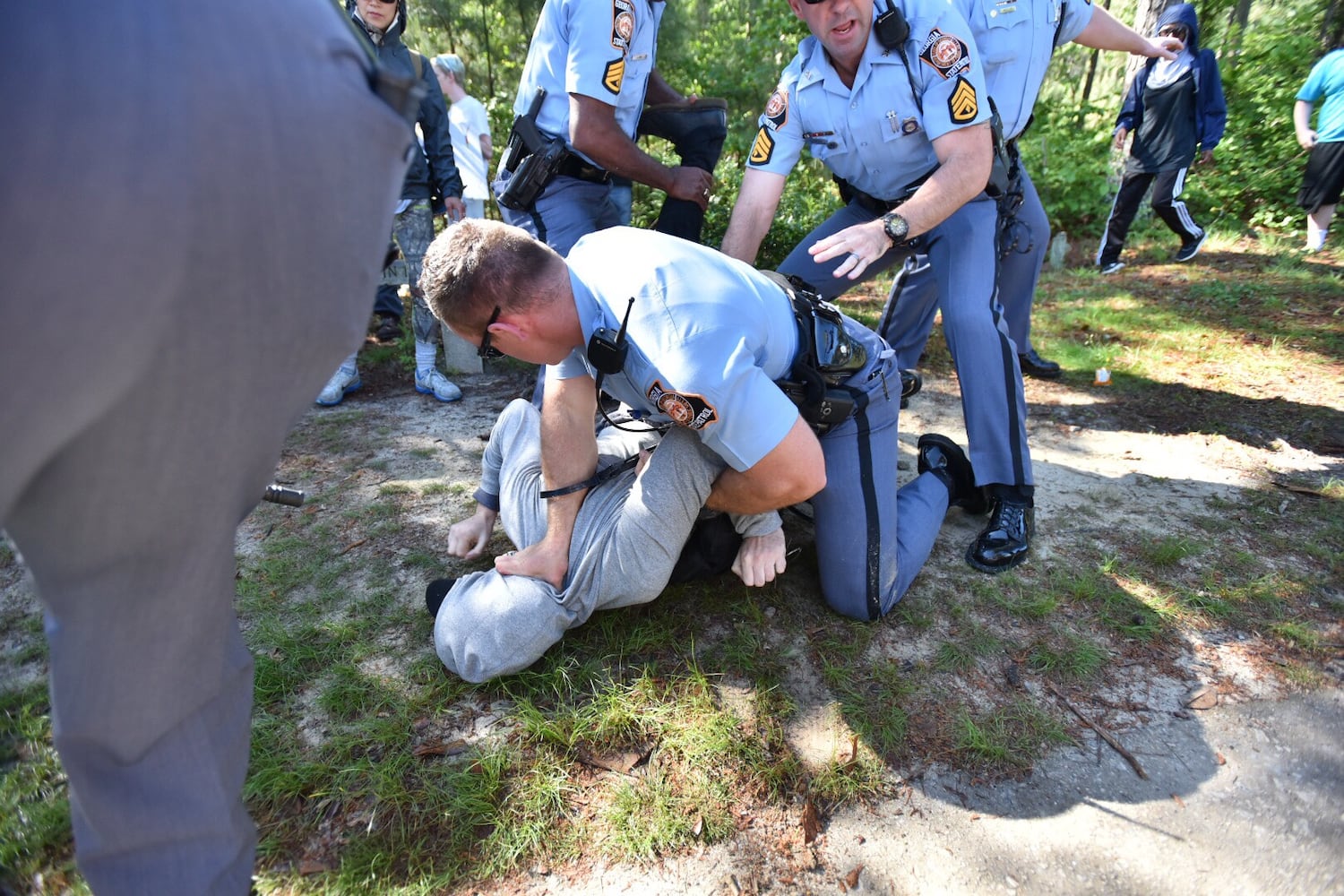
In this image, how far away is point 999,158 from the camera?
112 inches

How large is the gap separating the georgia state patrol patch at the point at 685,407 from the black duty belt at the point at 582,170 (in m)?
1.65

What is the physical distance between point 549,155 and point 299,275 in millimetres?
2393

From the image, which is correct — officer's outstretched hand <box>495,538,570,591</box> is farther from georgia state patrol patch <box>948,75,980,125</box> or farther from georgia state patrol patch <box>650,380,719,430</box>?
georgia state patrol patch <box>948,75,980,125</box>

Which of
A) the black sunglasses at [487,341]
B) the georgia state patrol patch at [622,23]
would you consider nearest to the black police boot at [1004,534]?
the black sunglasses at [487,341]

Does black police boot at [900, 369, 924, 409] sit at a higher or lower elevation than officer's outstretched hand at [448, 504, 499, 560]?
higher

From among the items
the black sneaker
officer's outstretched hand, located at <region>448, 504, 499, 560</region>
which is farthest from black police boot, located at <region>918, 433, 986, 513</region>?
the black sneaker

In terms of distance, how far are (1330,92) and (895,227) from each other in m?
6.23

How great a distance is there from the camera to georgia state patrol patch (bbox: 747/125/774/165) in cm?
304

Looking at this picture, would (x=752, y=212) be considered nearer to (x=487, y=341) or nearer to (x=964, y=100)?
(x=964, y=100)

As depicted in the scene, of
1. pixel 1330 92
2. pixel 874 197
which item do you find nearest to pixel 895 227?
pixel 874 197

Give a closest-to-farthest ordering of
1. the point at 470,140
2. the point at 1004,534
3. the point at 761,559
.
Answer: the point at 761,559, the point at 1004,534, the point at 470,140

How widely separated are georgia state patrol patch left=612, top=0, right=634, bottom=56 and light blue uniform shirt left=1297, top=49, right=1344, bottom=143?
6337 mm

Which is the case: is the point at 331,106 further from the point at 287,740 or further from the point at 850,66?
the point at 850,66

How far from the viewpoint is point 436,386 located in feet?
13.8
